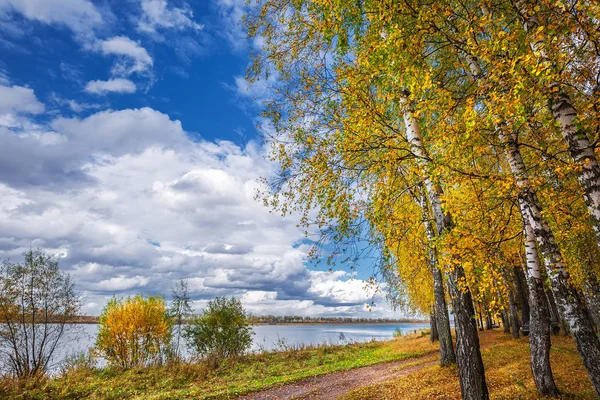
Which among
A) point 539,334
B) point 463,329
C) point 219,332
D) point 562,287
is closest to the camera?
point 562,287

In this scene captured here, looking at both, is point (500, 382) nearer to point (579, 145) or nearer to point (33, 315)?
point (579, 145)

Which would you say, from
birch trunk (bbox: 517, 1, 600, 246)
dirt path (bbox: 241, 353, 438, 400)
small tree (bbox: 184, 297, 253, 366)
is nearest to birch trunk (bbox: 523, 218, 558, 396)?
birch trunk (bbox: 517, 1, 600, 246)

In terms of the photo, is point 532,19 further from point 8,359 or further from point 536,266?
point 8,359

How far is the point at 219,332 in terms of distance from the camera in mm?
23906

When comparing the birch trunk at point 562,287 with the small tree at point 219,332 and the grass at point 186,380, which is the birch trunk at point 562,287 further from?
the small tree at point 219,332

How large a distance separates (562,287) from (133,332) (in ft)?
93.1

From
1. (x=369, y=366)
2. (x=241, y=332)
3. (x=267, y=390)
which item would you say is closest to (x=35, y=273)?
(x=241, y=332)

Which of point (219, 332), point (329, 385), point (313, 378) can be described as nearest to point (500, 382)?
point (329, 385)

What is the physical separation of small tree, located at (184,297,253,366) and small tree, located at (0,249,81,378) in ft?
26.6

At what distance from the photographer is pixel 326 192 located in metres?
6.93

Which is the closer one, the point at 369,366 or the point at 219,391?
the point at 219,391

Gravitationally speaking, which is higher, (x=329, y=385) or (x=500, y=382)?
(x=500, y=382)

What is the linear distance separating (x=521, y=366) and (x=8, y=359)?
81.7 ft

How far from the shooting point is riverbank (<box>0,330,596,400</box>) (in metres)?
8.70
